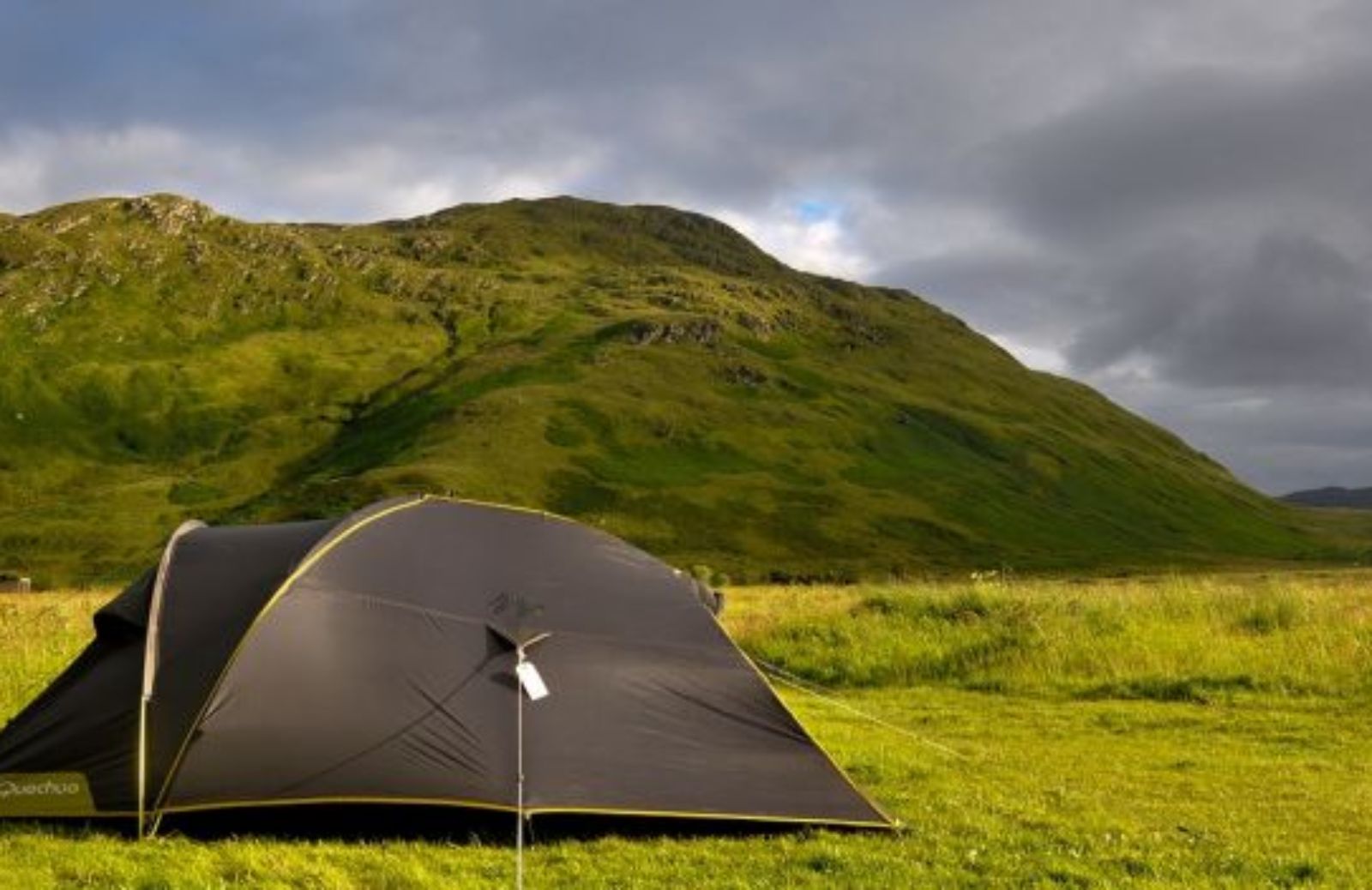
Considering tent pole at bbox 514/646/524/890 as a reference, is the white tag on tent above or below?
above

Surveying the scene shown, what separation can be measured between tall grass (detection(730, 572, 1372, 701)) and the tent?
1203 centimetres

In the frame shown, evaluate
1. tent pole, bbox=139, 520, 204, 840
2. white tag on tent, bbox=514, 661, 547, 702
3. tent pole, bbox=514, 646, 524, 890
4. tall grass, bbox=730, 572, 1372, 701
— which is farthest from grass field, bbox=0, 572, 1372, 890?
white tag on tent, bbox=514, 661, 547, 702

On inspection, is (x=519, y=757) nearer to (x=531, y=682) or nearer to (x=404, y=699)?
(x=531, y=682)

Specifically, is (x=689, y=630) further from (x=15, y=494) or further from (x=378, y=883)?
(x=15, y=494)

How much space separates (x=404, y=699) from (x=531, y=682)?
1206mm

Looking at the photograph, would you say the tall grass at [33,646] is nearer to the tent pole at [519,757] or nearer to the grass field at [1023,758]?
the grass field at [1023,758]

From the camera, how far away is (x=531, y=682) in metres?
11.1

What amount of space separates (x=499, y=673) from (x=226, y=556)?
3.28 metres

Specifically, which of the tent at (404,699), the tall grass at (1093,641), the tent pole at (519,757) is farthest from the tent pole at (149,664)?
the tall grass at (1093,641)

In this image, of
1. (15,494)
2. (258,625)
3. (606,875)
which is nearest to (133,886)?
(258,625)

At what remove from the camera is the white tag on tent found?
11086 millimetres

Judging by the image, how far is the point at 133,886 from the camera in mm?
9344

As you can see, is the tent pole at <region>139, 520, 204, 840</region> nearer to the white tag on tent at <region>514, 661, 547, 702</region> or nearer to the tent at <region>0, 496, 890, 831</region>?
the tent at <region>0, 496, 890, 831</region>

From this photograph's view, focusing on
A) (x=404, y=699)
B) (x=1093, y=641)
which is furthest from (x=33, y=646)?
(x=1093, y=641)
